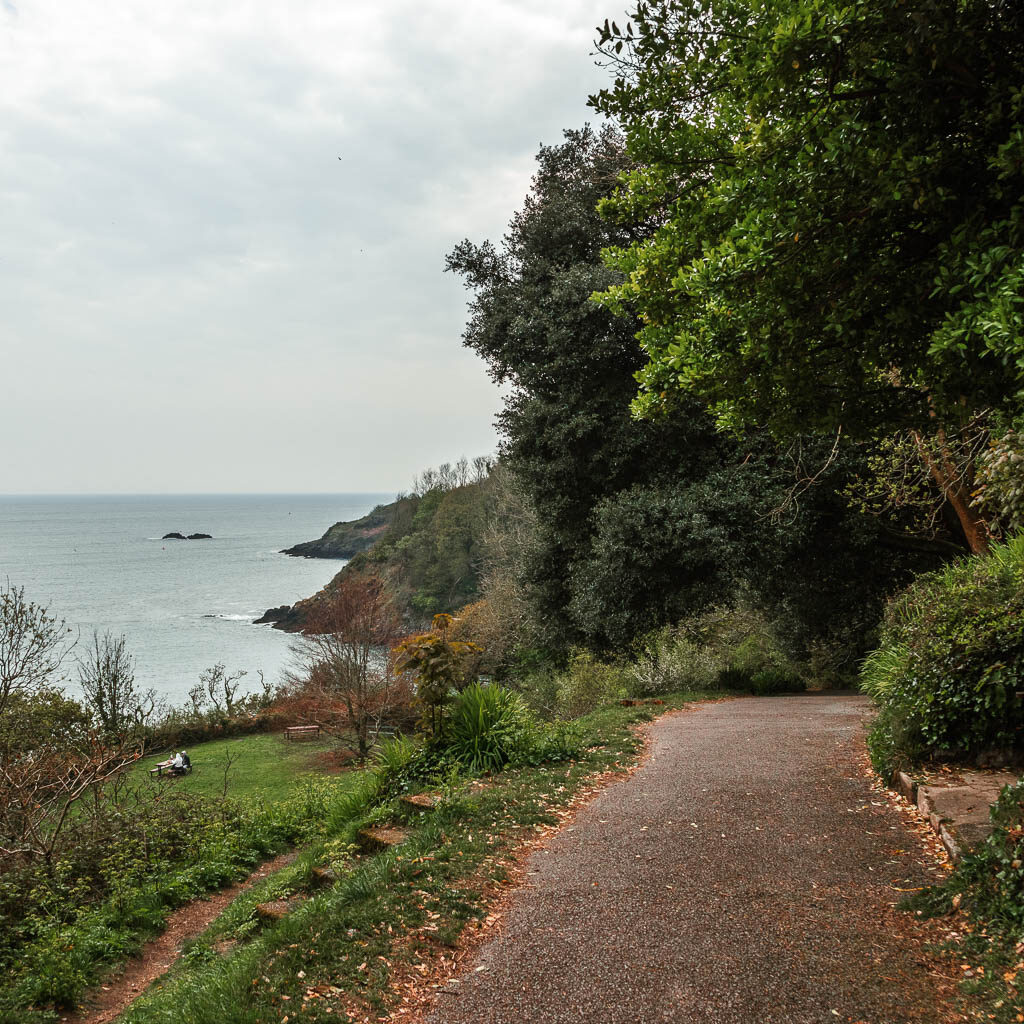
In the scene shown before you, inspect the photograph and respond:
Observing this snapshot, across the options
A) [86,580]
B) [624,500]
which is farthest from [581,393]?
[86,580]

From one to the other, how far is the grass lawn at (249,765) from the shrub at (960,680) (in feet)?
43.8

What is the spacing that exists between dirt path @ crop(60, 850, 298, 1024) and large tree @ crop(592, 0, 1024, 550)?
7.25 metres

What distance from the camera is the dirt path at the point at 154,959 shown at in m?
6.30

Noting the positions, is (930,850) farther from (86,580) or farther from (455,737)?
(86,580)

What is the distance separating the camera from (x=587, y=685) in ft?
53.5

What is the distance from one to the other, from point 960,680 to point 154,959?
27.7 feet

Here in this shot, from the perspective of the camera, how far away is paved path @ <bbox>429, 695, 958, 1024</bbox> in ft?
10.9

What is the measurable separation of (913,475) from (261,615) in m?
52.1

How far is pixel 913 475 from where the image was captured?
1134 cm

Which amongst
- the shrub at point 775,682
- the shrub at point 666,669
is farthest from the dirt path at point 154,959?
the shrub at point 775,682

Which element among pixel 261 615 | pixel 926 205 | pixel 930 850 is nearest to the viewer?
pixel 926 205

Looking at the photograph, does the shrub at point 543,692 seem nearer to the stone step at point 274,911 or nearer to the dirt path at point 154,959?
the dirt path at point 154,959

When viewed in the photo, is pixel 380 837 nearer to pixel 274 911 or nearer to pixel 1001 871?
pixel 274 911

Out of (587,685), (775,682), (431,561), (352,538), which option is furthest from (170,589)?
(775,682)
